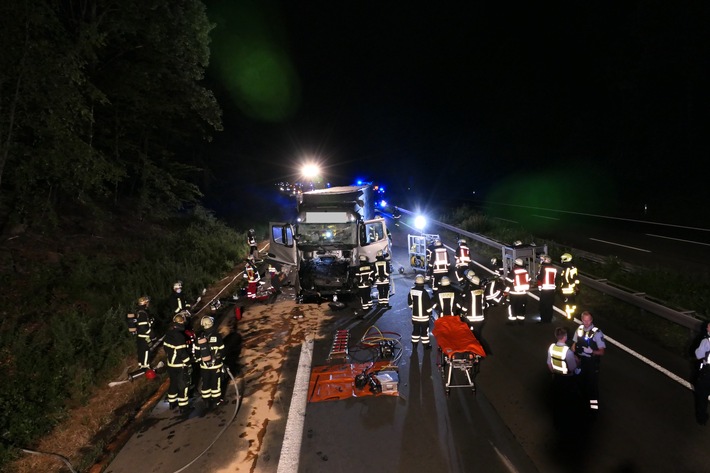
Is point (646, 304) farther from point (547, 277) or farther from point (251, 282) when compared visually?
point (251, 282)

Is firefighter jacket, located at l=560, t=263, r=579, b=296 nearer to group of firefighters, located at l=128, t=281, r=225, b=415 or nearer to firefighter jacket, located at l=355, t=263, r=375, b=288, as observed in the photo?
firefighter jacket, located at l=355, t=263, r=375, b=288

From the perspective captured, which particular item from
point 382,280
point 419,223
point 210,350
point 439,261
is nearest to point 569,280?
point 439,261

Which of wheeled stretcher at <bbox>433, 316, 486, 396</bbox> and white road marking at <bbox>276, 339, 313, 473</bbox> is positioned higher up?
wheeled stretcher at <bbox>433, 316, 486, 396</bbox>

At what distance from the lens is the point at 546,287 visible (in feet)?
28.6

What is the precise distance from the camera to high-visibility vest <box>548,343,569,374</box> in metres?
5.77

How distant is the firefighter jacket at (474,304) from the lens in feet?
25.9

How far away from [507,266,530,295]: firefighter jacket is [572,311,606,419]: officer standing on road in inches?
107

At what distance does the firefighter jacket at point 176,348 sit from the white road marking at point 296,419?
195 cm

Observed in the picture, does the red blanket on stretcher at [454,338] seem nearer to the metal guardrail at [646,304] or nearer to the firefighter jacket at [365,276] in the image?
the firefighter jacket at [365,276]

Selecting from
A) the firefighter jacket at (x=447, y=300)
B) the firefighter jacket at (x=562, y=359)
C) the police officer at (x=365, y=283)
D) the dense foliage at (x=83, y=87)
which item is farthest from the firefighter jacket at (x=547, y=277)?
the dense foliage at (x=83, y=87)

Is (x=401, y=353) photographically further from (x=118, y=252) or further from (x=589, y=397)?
(x=118, y=252)

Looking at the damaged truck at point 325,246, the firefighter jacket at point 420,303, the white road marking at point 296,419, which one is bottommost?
the white road marking at point 296,419

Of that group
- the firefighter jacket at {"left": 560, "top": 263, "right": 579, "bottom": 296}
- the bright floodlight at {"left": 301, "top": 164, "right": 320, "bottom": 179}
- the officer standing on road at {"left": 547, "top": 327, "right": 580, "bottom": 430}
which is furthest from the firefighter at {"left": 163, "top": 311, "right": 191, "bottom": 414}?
the bright floodlight at {"left": 301, "top": 164, "right": 320, "bottom": 179}

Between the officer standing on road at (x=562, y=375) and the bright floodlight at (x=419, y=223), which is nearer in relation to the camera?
the officer standing on road at (x=562, y=375)
